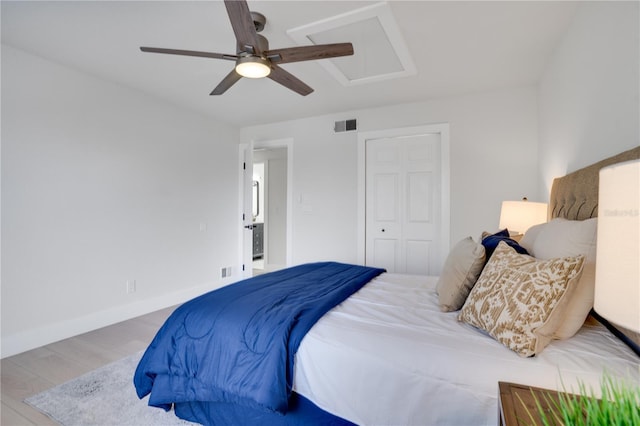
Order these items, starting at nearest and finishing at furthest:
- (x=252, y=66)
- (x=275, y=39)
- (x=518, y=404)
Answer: (x=518, y=404) < (x=252, y=66) < (x=275, y=39)

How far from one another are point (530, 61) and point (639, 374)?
2668mm

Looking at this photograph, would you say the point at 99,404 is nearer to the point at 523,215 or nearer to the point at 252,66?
the point at 252,66

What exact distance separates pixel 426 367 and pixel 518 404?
0.38 meters

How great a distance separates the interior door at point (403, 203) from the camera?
370cm

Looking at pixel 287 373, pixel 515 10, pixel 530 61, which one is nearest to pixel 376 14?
pixel 515 10

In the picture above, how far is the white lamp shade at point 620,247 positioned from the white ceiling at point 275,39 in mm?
1831

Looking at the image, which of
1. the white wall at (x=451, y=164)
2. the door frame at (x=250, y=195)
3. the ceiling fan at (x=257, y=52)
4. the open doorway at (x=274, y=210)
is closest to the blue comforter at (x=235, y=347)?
the ceiling fan at (x=257, y=52)

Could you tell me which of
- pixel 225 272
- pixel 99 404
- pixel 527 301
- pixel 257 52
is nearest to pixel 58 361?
pixel 99 404

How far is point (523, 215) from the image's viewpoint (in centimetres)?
247

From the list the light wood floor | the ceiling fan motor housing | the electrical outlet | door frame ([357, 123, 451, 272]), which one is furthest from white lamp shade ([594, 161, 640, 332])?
the electrical outlet

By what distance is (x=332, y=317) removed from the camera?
153 cm

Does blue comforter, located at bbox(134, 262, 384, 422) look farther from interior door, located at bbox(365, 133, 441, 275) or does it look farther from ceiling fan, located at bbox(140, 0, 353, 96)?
interior door, located at bbox(365, 133, 441, 275)

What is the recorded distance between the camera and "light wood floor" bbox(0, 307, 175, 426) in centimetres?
183

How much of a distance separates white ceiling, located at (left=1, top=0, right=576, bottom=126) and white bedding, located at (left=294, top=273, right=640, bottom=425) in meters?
1.93
